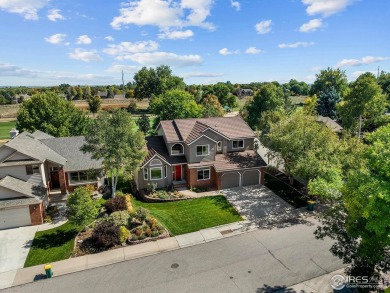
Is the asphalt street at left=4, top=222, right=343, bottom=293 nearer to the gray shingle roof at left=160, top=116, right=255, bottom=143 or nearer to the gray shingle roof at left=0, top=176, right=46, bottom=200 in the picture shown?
the gray shingle roof at left=0, top=176, right=46, bottom=200

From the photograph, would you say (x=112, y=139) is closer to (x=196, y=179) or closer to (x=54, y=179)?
(x=54, y=179)

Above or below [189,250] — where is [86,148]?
above

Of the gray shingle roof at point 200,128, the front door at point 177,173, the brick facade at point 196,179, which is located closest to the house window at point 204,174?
the brick facade at point 196,179

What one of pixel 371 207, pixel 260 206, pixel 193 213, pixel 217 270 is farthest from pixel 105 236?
pixel 371 207

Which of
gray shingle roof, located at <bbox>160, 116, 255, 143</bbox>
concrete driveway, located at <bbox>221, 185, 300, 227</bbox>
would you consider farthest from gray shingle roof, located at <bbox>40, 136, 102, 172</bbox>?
concrete driveway, located at <bbox>221, 185, 300, 227</bbox>

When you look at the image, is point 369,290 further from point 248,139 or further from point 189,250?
point 248,139

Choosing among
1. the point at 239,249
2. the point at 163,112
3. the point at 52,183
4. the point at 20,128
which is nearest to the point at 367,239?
the point at 239,249
